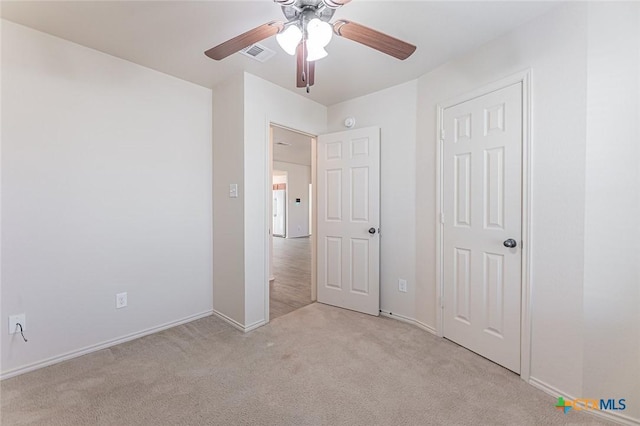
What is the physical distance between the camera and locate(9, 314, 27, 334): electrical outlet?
6.17 ft

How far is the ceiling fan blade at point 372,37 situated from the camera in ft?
4.57

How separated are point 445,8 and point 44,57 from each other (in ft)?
9.20

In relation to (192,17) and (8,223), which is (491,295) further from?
(8,223)

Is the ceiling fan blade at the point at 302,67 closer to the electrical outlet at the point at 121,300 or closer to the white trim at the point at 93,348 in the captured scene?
the electrical outlet at the point at 121,300

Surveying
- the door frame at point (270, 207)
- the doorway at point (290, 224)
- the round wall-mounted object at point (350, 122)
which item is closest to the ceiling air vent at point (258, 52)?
the door frame at point (270, 207)

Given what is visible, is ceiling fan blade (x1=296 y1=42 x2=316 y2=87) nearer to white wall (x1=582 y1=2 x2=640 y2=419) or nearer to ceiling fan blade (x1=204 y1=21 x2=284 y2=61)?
ceiling fan blade (x1=204 y1=21 x2=284 y2=61)

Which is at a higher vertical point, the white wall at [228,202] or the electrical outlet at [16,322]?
the white wall at [228,202]

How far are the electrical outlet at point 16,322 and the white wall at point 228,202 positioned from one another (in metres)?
1.40

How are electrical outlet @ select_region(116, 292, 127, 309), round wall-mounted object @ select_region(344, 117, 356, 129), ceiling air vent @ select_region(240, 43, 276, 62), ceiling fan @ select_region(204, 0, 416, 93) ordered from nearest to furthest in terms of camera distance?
ceiling fan @ select_region(204, 0, 416, 93)
ceiling air vent @ select_region(240, 43, 276, 62)
electrical outlet @ select_region(116, 292, 127, 309)
round wall-mounted object @ select_region(344, 117, 356, 129)

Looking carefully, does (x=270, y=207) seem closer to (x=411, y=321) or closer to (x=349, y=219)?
(x=349, y=219)

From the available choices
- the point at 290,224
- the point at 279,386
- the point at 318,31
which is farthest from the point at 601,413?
the point at 290,224

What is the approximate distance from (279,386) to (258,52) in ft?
8.18

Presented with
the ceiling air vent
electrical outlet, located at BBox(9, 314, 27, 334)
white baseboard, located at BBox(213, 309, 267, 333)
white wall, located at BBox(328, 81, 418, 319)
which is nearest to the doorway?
white baseboard, located at BBox(213, 309, 267, 333)

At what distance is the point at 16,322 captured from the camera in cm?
190
